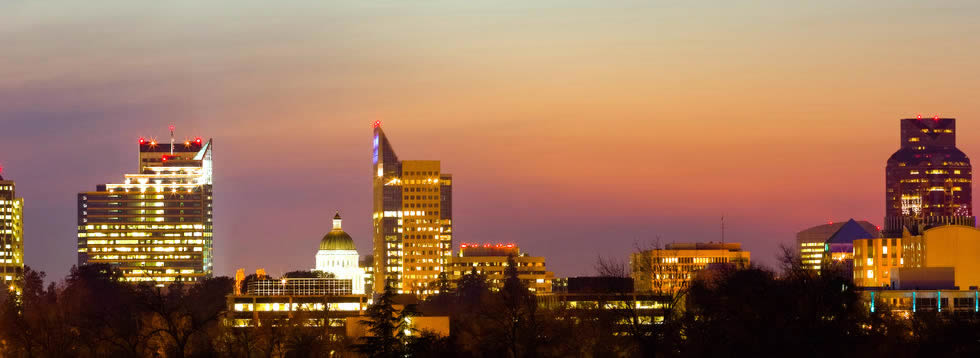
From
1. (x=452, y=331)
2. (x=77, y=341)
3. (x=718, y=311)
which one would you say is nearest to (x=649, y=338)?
(x=718, y=311)

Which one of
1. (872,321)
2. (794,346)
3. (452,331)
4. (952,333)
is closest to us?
(794,346)

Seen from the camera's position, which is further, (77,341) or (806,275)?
(77,341)

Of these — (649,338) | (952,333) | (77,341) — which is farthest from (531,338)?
(77,341)

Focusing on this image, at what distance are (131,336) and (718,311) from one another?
50.9m

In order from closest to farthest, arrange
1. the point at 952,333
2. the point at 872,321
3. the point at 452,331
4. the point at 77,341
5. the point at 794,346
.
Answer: the point at 794,346 → the point at 952,333 → the point at 872,321 → the point at 77,341 → the point at 452,331

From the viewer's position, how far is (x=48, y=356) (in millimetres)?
135000

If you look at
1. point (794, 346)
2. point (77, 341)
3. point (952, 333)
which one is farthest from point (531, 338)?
point (77, 341)

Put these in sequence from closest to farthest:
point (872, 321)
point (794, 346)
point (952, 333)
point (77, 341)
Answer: point (794, 346) → point (952, 333) → point (872, 321) → point (77, 341)

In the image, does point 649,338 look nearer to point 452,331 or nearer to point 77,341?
point 452,331

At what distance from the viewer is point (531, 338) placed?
12850 centimetres

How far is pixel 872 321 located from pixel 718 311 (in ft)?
46.2

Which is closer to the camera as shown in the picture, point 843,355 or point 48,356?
point 843,355

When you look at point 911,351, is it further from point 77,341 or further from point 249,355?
point 77,341

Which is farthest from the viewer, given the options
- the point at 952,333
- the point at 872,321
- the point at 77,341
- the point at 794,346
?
the point at 77,341
